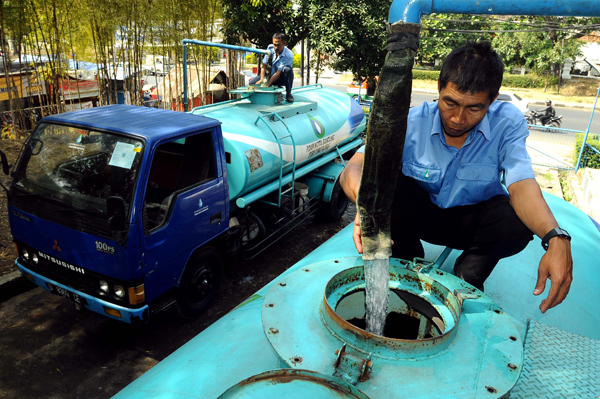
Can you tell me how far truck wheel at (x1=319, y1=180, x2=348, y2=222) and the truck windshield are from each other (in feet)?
14.0

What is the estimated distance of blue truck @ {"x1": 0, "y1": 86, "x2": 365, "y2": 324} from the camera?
4.04 m

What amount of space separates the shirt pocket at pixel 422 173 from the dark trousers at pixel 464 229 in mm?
43

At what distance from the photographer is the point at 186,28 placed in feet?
32.3

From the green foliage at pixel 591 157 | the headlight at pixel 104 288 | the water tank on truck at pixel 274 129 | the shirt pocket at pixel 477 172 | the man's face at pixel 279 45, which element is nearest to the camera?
the shirt pocket at pixel 477 172

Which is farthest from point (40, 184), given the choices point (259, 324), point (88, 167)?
point (259, 324)

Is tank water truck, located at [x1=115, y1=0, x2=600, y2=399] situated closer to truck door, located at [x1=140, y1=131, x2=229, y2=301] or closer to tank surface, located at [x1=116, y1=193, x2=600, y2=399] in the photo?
tank surface, located at [x1=116, y1=193, x2=600, y2=399]

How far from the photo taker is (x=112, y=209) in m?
3.70

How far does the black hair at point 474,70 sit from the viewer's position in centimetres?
187

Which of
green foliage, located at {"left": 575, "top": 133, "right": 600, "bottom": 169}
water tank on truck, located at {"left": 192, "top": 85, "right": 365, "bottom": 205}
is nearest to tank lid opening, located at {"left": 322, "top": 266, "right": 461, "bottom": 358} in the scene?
water tank on truck, located at {"left": 192, "top": 85, "right": 365, "bottom": 205}

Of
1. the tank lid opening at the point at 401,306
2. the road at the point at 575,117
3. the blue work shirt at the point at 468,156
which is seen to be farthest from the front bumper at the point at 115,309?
the road at the point at 575,117

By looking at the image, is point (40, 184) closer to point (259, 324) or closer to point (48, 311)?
point (48, 311)

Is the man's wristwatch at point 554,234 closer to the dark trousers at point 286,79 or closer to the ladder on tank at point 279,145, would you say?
Result: the ladder on tank at point 279,145

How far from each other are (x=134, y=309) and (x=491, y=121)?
11.5ft

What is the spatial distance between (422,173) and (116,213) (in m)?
2.67
